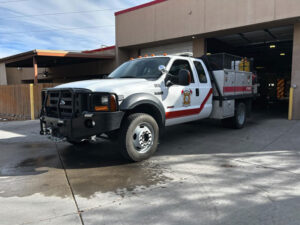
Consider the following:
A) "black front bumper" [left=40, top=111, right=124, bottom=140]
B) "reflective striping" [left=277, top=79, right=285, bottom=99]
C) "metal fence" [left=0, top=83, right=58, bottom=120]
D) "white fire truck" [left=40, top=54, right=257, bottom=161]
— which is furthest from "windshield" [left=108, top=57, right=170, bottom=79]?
"reflective striping" [left=277, top=79, right=285, bottom=99]

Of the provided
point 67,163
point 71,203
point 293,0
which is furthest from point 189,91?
point 293,0

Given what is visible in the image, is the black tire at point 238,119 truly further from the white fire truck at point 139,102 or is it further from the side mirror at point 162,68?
the side mirror at point 162,68

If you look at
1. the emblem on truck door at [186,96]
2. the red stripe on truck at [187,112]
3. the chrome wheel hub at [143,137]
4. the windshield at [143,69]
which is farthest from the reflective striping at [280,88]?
the chrome wheel hub at [143,137]

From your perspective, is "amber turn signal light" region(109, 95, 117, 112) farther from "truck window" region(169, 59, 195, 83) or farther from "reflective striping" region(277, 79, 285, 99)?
"reflective striping" region(277, 79, 285, 99)

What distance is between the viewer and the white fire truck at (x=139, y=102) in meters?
4.19

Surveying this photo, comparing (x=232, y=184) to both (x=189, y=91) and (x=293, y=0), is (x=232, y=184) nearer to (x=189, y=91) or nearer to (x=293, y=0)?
(x=189, y=91)

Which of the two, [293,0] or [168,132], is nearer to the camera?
[168,132]

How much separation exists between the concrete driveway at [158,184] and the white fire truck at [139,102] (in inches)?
24.6

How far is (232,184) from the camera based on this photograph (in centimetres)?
367

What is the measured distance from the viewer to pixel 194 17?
462 inches

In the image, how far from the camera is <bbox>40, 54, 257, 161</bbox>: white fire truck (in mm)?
4191

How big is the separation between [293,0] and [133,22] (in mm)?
8237

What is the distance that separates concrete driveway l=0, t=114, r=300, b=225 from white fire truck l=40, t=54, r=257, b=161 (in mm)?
625

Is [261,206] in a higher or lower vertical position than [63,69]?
lower
